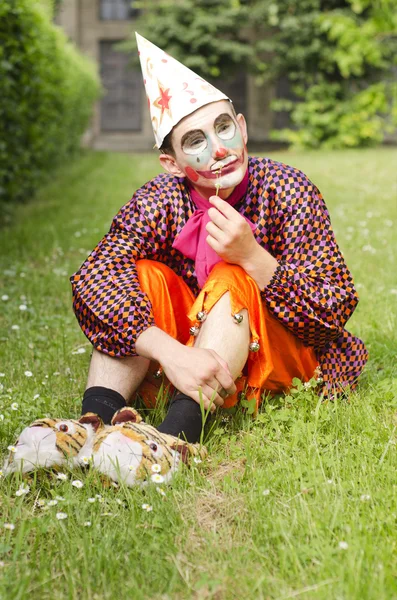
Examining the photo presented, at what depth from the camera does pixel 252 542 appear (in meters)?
1.78

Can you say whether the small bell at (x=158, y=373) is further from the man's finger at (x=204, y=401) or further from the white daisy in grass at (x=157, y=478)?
the white daisy in grass at (x=157, y=478)

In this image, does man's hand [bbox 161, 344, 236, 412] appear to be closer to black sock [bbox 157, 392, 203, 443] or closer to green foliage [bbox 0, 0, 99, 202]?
black sock [bbox 157, 392, 203, 443]

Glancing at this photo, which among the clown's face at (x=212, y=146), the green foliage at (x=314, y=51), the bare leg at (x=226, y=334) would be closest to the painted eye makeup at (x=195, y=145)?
the clown's face at (x=212, y=146)

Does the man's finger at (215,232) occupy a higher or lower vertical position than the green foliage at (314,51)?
higher

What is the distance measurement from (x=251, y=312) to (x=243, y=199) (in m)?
0.47

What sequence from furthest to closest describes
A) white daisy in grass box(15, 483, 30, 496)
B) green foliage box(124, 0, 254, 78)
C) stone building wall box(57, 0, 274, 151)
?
1. stone building wall box(57, 0, 274, 151)
2. green foliage box(124, 0, 254, 78)
3. white daisy in grass box(15, 483, 30, 496)

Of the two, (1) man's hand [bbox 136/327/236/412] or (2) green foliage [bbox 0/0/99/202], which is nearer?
(1) man's hand [bbox 136/327/236/412]

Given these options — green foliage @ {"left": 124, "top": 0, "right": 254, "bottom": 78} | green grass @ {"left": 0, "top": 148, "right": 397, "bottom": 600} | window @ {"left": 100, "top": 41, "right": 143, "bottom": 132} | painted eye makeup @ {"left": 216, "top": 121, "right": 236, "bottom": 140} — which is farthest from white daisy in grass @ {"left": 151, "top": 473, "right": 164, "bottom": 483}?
window @ {"left": 100, "top": 41, "right": 143, "bottom": 132}

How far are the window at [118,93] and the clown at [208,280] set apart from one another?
1873 centimetres

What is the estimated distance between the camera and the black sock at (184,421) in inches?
87.1

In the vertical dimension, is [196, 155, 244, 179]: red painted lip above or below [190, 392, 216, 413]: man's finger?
above

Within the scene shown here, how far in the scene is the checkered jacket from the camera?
2379 mm

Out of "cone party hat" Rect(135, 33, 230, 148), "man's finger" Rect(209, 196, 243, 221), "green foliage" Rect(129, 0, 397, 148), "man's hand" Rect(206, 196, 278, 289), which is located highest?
"cone party hat" Rect(135, 33, 230, 148)

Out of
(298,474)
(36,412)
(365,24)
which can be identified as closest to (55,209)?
(36,412)
